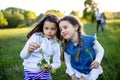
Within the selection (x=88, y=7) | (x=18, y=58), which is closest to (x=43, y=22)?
(x=18, y=58)

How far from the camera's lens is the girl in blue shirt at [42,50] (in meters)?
4.59

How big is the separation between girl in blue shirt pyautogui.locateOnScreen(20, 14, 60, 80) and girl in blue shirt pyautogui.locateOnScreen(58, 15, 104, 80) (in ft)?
0.37

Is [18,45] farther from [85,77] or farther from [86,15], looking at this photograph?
[85,77]

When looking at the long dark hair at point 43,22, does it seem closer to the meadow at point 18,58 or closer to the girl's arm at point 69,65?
the girl's arm at point 69,65

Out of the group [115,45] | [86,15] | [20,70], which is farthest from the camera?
[86,15]

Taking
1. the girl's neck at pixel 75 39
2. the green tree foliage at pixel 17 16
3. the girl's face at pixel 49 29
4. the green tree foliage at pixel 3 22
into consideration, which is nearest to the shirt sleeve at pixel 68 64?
the girl's neck at pixel 75 39

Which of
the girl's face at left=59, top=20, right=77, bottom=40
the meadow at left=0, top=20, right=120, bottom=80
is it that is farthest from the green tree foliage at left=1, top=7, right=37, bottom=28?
the girl's face at left=59, top=20, right=77, bottom=40

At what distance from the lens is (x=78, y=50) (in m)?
4.53

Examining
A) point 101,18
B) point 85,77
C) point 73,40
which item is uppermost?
point 73,40

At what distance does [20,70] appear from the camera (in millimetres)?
6430

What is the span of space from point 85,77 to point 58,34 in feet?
1.95

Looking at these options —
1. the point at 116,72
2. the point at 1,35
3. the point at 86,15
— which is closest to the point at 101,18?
the point at 86,15

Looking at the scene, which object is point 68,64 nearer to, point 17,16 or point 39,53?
point 39,53

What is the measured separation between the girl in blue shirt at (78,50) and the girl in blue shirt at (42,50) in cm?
11
